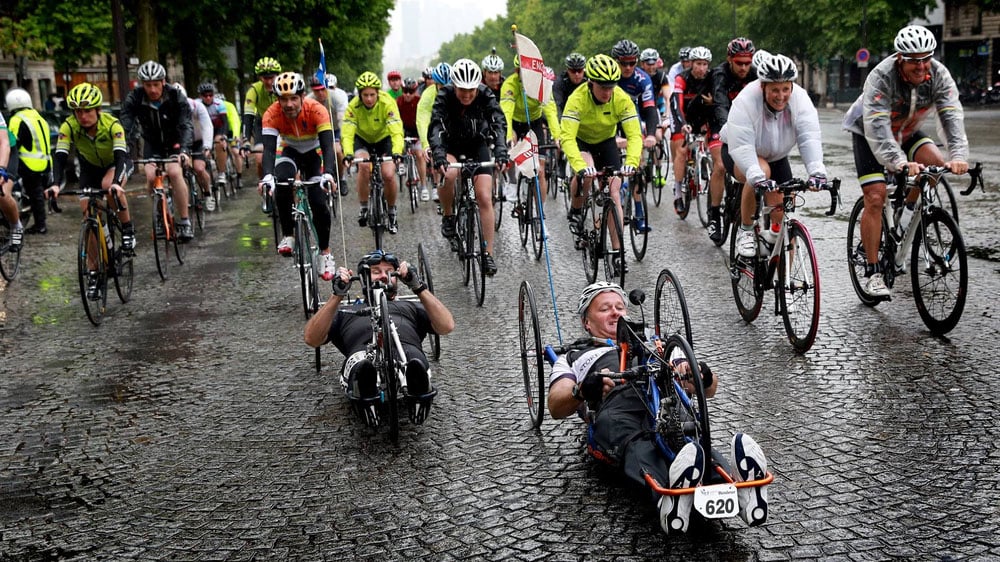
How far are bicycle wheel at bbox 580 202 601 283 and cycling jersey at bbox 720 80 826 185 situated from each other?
7.10 ft

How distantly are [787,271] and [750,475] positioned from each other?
349cm

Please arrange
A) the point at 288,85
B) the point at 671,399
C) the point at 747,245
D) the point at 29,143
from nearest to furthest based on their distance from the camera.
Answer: the point at 671,399, the point at 747,245, the point at 288,85, the point at 29,143

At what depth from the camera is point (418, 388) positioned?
6.00 metres

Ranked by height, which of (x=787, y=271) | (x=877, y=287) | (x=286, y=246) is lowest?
(x=877, y=287)

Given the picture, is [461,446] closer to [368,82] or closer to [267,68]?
[368,82]

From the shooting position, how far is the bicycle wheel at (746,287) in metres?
8.19

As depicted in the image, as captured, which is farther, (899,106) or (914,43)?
(899,106)

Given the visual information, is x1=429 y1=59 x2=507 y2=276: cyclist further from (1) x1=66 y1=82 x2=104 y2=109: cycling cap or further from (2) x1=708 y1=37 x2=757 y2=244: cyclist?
(1) x1=66 y1=82 x2=104 y2=109: cycling cap

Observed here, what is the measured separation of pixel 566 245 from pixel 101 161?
16.9 ft

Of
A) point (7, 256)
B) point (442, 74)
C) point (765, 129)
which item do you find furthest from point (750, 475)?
point (442, 74)

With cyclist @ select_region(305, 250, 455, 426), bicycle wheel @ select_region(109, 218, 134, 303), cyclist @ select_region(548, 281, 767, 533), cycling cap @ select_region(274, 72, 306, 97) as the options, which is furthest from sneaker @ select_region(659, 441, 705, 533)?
bicycle wheel @ select_region(109, 218, 134, 303)

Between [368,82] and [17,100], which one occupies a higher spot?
[17,100]

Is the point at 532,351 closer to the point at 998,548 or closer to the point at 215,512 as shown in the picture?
the point at 215,512

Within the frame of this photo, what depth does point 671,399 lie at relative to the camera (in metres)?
4.70
